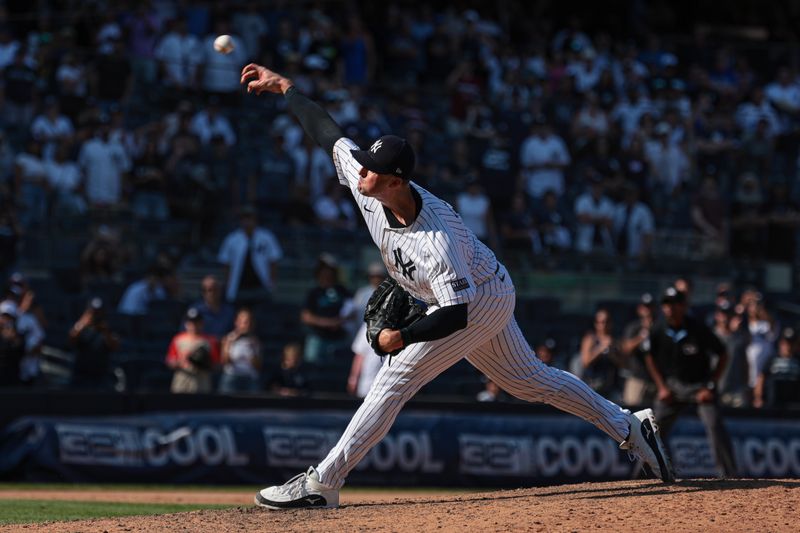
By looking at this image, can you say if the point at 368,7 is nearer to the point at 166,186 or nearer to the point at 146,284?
the point at 166,186

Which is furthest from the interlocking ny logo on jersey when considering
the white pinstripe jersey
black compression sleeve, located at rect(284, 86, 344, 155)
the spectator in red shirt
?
the spectator in red shirt

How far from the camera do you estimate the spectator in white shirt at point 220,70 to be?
17281mm

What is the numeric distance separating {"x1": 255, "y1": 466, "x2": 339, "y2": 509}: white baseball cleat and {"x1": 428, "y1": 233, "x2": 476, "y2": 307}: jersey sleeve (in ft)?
3.78

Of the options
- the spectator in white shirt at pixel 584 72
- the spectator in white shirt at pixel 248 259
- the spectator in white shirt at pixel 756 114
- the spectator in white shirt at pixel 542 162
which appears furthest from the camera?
the spectator in white shirt at pixel 584 72

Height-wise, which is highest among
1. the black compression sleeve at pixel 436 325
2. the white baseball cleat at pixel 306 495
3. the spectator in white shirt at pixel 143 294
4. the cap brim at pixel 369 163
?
the cap brim at pixel 369 163

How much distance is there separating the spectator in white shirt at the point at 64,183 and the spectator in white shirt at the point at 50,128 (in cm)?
17

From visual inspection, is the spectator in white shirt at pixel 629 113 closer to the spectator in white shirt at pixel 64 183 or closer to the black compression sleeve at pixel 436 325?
the spectator in white shirt at pixel 64 183

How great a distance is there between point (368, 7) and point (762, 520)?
53.9ft

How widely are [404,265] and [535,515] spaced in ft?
4.29

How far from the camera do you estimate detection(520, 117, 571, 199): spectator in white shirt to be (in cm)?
1812

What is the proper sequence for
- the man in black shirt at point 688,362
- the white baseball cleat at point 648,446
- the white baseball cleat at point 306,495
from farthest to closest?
the man in black shirt at point 688,362, the white baseball cleat at point 648,446, the white baseball cleat at point 306,495

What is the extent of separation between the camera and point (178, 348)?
42.6ft

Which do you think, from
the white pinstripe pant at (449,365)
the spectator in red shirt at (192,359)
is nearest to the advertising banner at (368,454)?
the spectator in red shirt at (192,359)

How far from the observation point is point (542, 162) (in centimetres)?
1812
